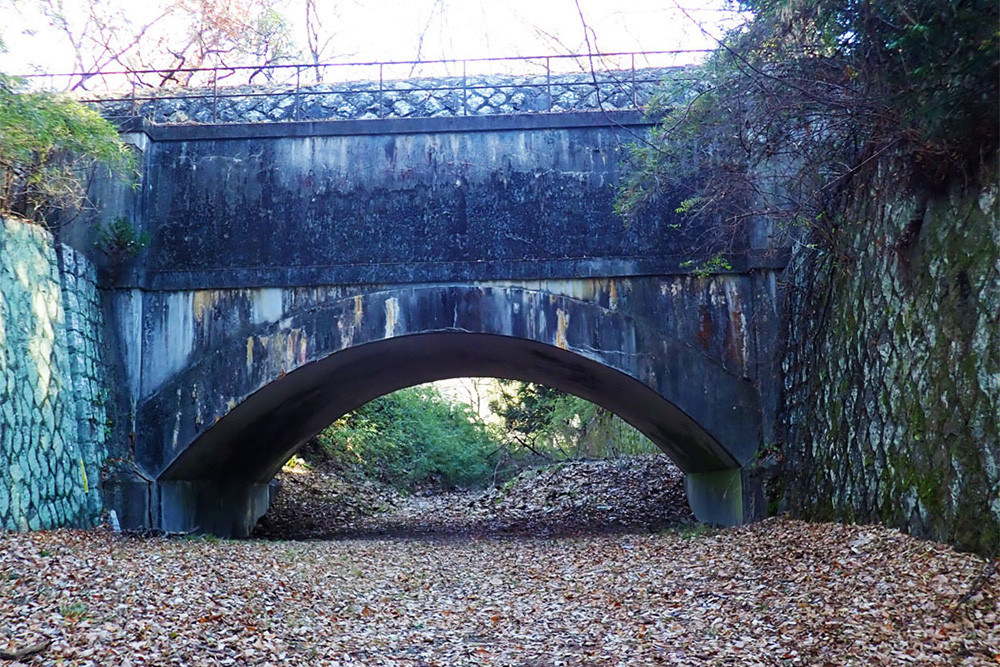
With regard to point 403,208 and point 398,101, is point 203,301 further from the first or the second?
point 398,101

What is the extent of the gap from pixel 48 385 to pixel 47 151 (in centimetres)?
229

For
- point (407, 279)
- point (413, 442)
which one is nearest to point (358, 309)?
point (407, 279)

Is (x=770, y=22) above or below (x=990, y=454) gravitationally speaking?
above

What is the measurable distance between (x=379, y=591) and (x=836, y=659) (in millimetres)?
3701

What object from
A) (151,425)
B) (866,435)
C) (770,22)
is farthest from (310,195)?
(866,435)

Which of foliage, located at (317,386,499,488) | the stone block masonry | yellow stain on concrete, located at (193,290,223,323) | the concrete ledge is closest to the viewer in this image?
the stone block masonry

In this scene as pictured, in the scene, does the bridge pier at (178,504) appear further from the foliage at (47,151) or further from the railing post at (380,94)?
the railing post at (380,94)

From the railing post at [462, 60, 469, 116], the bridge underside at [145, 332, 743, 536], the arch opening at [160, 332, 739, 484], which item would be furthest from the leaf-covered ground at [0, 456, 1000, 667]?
the railing post at [462, 60, 469, 116]

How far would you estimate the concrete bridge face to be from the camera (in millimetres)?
9695

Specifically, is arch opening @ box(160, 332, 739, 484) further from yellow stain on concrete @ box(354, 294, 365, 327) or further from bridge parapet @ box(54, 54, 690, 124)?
bridge parapet @ box(54, 54, 690, 124)

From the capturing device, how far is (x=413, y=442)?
21.4m

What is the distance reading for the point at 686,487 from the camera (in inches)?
522

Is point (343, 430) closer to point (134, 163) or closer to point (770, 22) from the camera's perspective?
point (134, 163)

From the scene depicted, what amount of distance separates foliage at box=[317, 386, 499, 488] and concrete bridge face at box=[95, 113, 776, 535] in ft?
30.5
